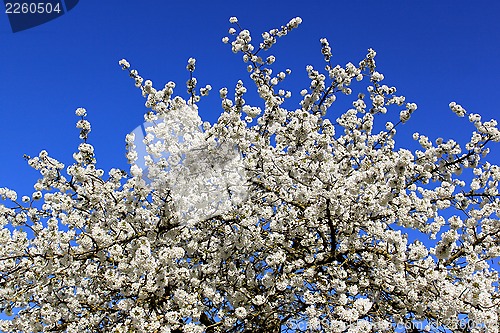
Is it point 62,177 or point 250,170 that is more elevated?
point 62,177

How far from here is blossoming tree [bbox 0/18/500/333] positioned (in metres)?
6.09

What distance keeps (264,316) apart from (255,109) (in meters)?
3.36

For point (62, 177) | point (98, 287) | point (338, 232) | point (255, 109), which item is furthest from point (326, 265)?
point (62, 177)

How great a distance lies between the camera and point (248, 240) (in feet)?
22.5

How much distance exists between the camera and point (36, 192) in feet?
26.2

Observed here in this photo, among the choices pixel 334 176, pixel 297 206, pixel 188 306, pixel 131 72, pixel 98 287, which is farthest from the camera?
pixel 131 72

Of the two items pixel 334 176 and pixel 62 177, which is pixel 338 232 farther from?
pixel 62 177

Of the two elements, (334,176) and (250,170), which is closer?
(334,176)

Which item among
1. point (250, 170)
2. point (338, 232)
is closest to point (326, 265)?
point (338, 232)

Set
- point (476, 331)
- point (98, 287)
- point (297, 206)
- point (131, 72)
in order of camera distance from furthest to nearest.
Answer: point (131, 72), point (98, 287), point (297, 206), point (476, 331)

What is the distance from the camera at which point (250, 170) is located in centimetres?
725

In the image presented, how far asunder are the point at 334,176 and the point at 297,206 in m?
0.81

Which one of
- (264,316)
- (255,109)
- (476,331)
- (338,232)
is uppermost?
(255,109)

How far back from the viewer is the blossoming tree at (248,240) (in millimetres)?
6086
